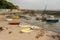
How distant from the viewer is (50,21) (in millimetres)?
38406

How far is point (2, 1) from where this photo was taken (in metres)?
77.1

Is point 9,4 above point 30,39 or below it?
below

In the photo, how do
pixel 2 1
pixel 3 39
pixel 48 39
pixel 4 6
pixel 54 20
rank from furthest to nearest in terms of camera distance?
pixel 4 6 < pixel 2 1 < pixel 54 20 < pixel 48 39 < pixel 3 39

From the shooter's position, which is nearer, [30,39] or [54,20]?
[30,39]

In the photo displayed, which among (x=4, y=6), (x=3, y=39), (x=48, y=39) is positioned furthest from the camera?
(x=4, y=6)

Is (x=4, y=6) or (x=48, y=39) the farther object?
(x=4, y=6)

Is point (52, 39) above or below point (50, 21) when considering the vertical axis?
above

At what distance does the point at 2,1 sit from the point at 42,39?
213 feet

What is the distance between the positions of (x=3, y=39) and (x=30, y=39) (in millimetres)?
2190

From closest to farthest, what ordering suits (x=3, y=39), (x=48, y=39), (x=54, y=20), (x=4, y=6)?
1. (x=3, y=39)
2. (x=48, y=39)
3. (x=54, y=20)
4. (x=4, y=6)

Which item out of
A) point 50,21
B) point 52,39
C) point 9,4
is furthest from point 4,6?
point 52,39

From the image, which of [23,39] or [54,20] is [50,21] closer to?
[54,20]

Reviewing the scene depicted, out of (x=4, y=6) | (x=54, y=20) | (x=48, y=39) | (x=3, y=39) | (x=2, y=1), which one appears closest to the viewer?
(x=3, y=39)

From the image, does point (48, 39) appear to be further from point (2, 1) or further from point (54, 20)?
point (2, 1)
